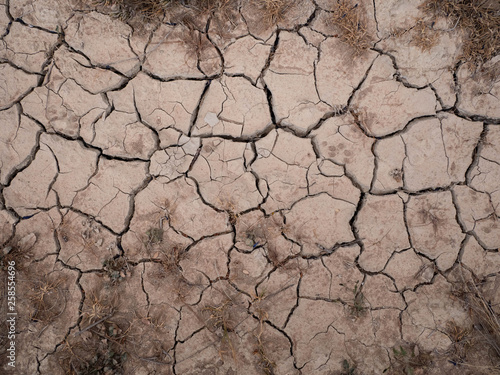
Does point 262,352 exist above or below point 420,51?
below

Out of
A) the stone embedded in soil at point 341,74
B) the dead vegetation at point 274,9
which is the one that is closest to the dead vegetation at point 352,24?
the stone embedded in soil at point 341,74

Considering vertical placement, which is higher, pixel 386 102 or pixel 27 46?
pixel 27 46

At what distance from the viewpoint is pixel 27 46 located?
9.89 feet

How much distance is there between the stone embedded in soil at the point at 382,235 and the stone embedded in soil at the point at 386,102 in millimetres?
589

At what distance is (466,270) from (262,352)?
5.40 ft

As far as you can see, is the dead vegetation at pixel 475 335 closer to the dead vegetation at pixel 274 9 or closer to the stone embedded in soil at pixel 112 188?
the dead vegetation at pixel 274 9

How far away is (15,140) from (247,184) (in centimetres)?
176

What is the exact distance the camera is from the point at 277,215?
3.05m

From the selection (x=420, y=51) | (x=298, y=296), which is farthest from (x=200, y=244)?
(x=420, y=51)

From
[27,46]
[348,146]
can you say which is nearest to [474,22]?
[348,146]

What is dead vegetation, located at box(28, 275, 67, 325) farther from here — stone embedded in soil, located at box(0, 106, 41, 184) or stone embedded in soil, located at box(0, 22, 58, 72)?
stone embedded in soil, located at box(0, 22, 58, 72)

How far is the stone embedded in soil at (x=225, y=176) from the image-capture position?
3.04 metres

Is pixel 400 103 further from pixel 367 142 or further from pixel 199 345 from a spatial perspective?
pixel 199 345

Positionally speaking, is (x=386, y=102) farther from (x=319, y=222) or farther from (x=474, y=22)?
(x=319, y=222)
